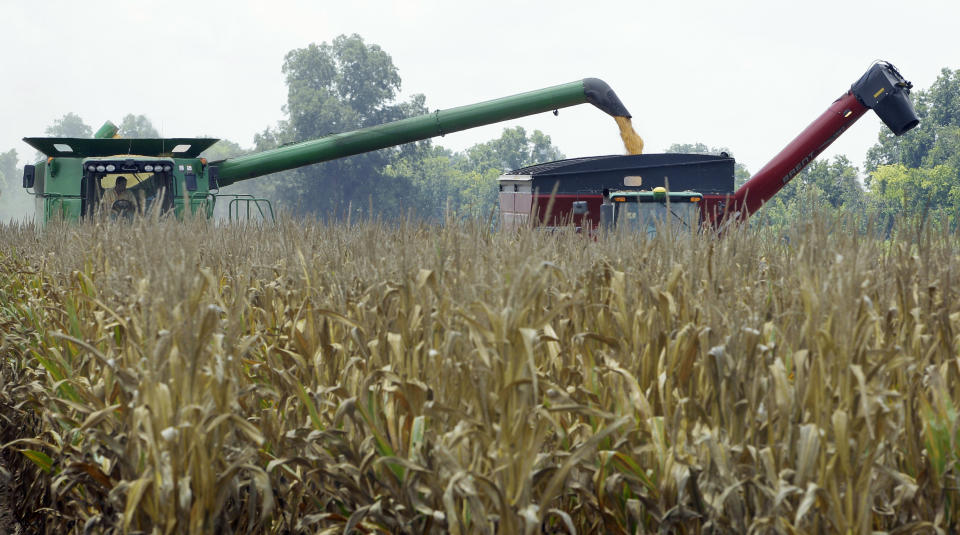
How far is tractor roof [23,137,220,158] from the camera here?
13.8 metres

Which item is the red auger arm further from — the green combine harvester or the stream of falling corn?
the green combine harvester

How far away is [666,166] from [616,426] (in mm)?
13160

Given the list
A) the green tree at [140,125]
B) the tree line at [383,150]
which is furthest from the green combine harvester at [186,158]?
the green tree at [140,125]

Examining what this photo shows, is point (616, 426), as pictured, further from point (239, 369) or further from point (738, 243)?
point (738, 243)

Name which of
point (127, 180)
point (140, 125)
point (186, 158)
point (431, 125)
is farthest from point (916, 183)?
point (140, 125)

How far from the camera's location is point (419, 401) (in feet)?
10.4

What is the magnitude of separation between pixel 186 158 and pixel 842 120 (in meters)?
9.79

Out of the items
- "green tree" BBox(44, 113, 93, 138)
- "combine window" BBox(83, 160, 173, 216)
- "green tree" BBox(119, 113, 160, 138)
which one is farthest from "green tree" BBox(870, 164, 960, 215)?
"green tree" BBox(44, 113, 93, 138)

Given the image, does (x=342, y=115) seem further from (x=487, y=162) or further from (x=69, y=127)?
(x=69, y=127)

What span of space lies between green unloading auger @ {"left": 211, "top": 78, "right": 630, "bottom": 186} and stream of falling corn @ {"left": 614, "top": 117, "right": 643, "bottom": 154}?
0.61 feet

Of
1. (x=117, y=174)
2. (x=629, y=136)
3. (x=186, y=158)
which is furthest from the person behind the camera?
(x=629, y=136)

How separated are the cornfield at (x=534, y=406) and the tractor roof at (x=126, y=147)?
10.4 metres

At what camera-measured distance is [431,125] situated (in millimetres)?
16969

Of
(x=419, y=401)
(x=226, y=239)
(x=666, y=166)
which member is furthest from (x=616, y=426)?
(x=666, y=166)
